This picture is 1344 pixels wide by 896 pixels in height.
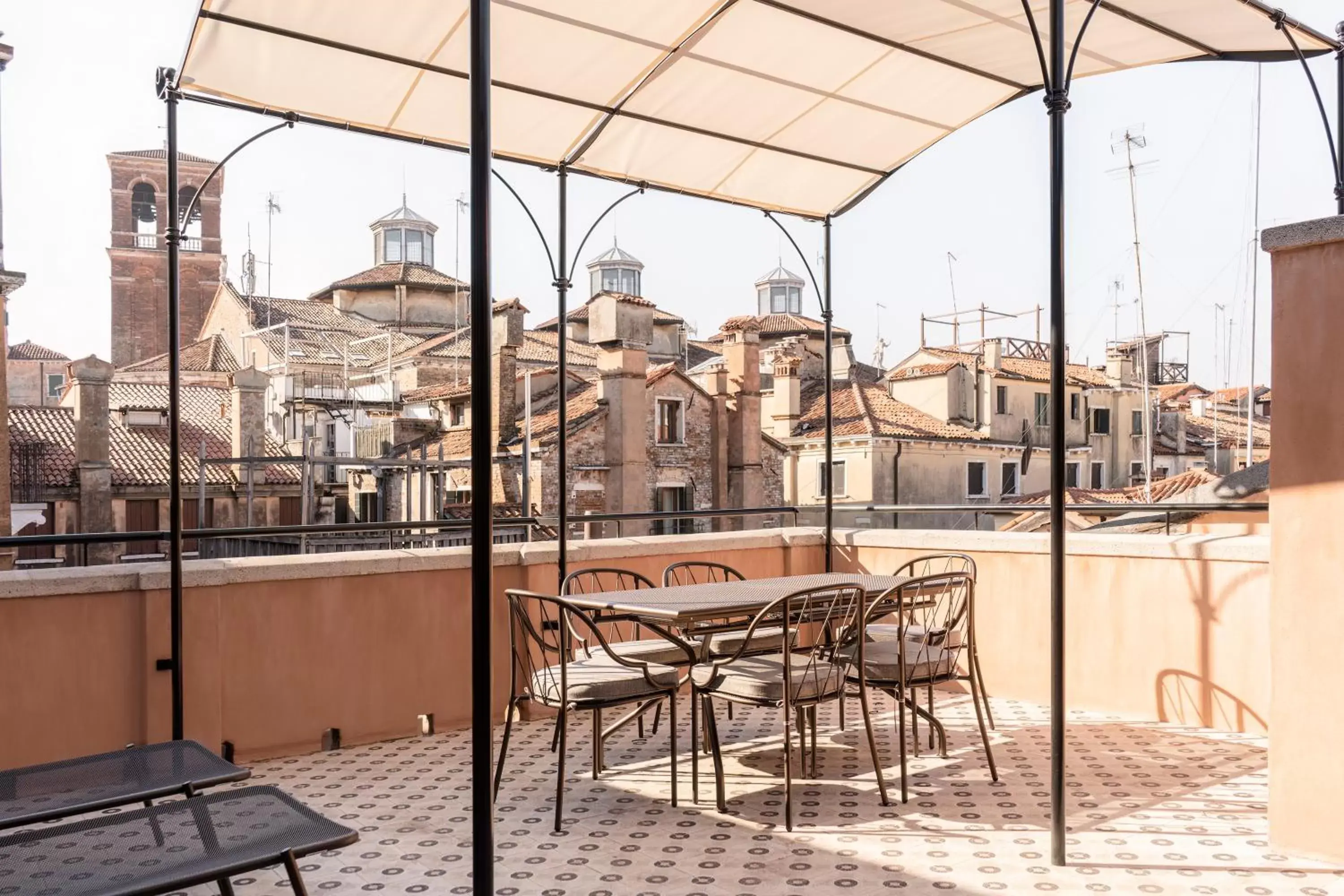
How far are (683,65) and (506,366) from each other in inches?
728

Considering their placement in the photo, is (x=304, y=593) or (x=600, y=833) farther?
(x=304, y=593)

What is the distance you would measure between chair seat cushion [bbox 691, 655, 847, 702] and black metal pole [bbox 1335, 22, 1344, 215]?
333 centimetres

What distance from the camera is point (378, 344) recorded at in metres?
34.2

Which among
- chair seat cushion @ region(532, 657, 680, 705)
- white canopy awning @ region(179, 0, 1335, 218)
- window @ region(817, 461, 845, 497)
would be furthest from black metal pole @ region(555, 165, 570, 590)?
window @ region(817, 461, 845, 497)

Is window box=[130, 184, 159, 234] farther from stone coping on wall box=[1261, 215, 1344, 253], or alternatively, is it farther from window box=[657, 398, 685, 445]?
stone coping on wall box=[1261, 215, 1344, 253]

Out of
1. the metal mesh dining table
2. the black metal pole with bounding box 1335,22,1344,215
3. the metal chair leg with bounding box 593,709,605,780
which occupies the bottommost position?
the metal chair leg with bounding box 593,709,605,780

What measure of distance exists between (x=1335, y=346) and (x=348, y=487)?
82.3 ft

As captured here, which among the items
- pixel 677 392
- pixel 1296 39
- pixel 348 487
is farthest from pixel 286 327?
pixel 1296 39

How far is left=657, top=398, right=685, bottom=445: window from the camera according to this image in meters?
24.4

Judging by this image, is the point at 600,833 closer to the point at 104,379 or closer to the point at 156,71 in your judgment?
the point at 156,71

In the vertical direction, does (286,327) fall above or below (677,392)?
above

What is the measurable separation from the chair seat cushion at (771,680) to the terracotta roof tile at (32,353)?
42.1 metres

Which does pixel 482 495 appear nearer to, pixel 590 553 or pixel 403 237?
pixel 590 553

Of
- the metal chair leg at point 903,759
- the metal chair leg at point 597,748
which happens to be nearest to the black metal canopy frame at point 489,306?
the metal chair leg at point 903,759
